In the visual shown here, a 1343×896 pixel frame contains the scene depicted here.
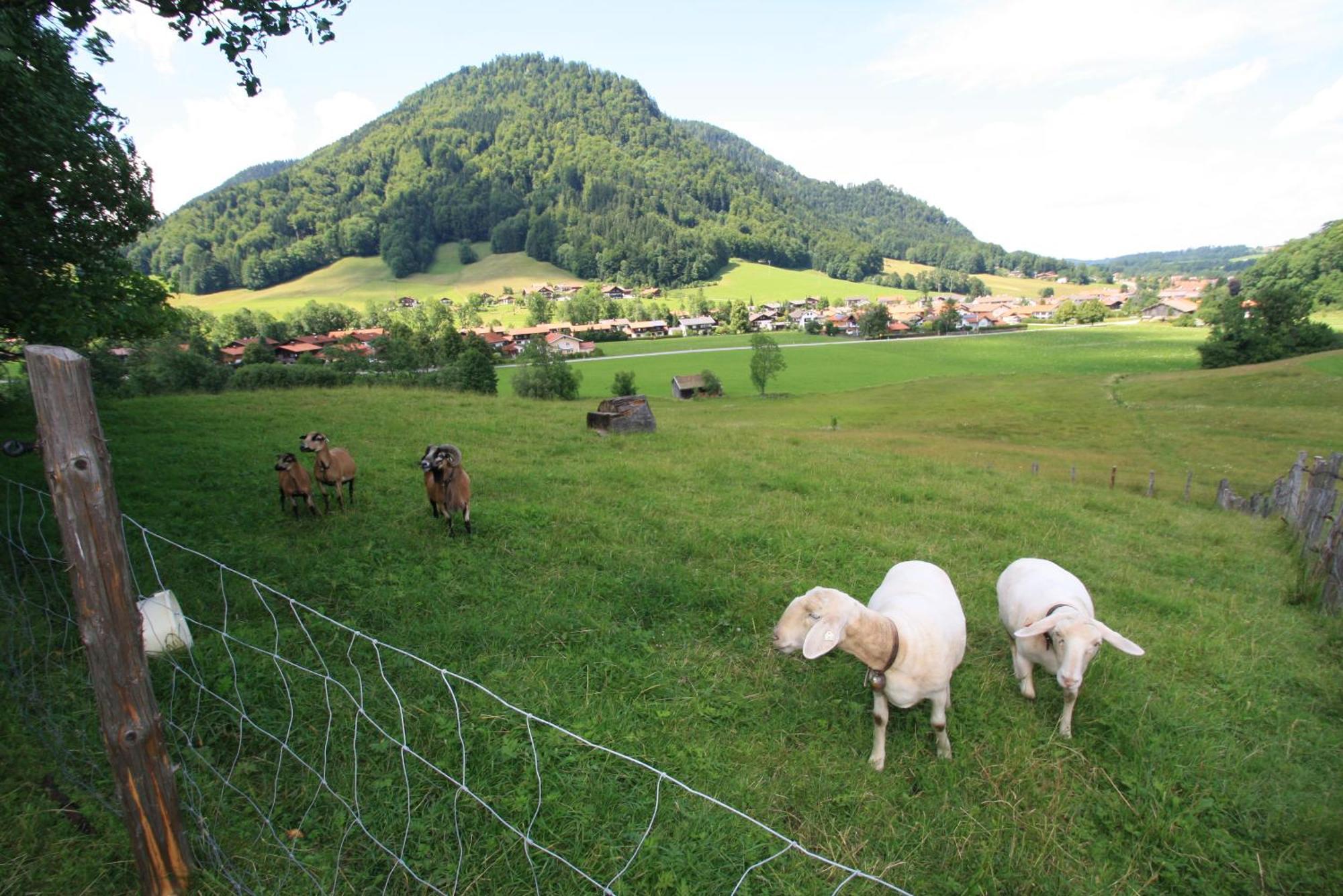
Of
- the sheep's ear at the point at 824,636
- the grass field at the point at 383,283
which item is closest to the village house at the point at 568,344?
the grass field at the point at 383,283

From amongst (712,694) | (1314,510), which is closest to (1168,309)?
(1314,510)

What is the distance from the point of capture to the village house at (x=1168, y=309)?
12094 centimetres

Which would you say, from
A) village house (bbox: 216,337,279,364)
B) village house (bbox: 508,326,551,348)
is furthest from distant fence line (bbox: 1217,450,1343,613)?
village house (bbox: 216,337,279,364)

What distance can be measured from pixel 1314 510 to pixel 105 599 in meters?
16.4

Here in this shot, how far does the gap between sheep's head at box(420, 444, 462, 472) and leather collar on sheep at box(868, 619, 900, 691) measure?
6.07 meters

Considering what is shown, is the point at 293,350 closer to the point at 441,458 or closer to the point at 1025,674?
the point at 441,458

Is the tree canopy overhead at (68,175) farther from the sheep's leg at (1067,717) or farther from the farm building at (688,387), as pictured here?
the farm building at (688,387)

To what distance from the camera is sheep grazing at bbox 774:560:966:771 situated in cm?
446

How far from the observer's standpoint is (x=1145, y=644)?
6758 mm

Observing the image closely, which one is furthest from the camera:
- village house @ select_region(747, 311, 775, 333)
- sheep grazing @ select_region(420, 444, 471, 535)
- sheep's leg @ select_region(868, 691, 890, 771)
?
village house @ select_region(747, 311, 775, 333)

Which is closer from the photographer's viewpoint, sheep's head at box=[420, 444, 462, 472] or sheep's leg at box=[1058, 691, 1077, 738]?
sheep's leg at box=[1058, 691, 1077, 738]

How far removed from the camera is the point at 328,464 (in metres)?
9.20

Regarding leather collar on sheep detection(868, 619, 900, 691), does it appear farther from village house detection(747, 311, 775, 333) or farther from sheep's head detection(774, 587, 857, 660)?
village house detection(747, 311, 775, 333)

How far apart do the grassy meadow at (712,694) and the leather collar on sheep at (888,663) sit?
63 centimetres
